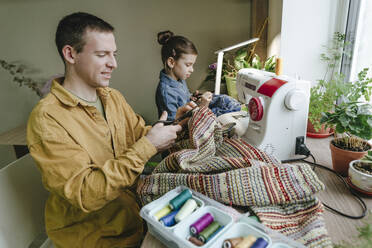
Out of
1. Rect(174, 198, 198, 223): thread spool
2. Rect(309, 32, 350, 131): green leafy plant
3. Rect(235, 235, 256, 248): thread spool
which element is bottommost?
Rect(235, 235, 256, 248): thread spool

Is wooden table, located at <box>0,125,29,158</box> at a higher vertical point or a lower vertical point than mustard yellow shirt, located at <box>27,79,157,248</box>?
lower

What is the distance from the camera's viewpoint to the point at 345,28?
138 cm

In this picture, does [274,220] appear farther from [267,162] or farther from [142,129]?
[142,129]

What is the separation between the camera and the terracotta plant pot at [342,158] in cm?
84

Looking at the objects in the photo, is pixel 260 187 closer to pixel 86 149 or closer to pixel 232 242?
pixel 232 242

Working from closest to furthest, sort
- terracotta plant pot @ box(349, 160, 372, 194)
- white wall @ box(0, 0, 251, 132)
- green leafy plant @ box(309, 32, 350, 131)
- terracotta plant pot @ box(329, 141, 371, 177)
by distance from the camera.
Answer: terracotta plant pot @ box(349, 160, 372, 194), terracotta plant pot @ box(329, 141, 371, 177), green leafy plant @ box(309, 32, 350, 131), white wall @ box(0, 0, 251, 132)

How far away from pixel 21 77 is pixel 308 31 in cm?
285

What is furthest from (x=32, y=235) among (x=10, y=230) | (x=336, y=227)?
(x=336, y=227)

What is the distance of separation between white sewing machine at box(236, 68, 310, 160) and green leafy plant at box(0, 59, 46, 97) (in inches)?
99.4

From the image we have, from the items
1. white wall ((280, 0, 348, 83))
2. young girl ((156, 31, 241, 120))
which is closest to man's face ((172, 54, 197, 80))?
young girl ((156, 31, 241, 120))

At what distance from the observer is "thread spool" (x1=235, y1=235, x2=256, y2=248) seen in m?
0.50

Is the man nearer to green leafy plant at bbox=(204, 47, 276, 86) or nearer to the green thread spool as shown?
the green thread spool

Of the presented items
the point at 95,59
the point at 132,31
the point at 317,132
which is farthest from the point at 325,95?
the point at 132,31

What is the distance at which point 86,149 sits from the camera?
0.91 m
